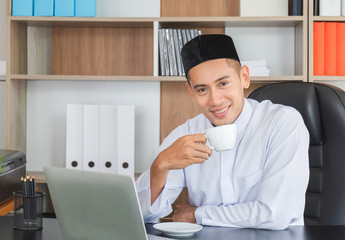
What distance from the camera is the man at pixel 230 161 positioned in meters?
1.33

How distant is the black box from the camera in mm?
2088

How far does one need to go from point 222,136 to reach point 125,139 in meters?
1.62

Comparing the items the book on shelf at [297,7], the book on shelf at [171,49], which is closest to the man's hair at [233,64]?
the book on shelf at [171,49]

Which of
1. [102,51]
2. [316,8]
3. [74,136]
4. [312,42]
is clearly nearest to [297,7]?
[316,8]

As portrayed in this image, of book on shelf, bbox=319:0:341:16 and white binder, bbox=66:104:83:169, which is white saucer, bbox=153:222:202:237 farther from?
book on shelf, bbox=319:0:341:16

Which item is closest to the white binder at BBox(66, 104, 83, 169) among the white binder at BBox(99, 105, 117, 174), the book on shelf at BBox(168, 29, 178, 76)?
the white binder at BBox(99, 105, 117, 174)

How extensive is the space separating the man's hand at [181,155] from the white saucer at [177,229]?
0.63 feet

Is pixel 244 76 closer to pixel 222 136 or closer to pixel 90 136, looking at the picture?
pixel 222 136

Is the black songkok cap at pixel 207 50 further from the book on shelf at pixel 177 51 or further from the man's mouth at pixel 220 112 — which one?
the book on shelf at pixel 177 51

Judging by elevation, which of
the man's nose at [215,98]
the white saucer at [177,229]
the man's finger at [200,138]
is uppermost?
the man's nose at [215,98]

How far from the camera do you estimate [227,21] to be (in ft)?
9.11

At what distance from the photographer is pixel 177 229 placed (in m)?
1.13

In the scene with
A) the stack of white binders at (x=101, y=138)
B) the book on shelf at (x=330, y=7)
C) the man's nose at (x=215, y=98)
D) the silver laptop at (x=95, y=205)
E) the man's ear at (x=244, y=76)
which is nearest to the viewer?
the silver laptop at (x=95, y=205)

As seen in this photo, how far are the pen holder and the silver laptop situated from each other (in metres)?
0.19
